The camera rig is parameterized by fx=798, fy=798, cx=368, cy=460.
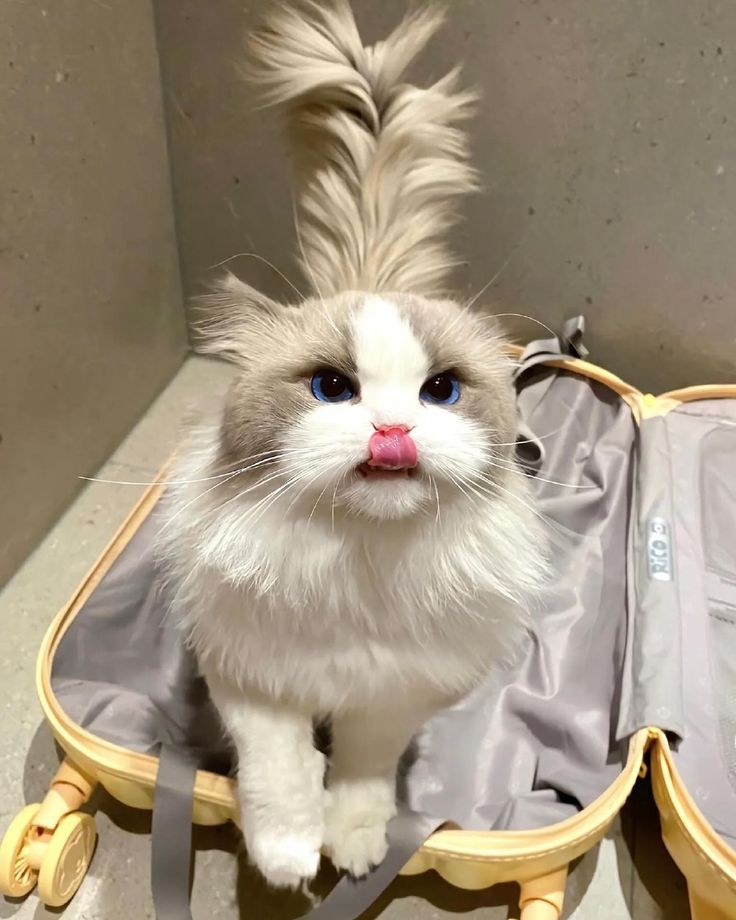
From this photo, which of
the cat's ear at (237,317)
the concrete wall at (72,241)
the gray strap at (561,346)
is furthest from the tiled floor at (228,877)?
the gray strap at (561,346)

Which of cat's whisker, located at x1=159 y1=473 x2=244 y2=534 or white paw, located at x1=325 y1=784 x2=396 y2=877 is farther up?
cat's whisker, located at x1=159 y1=473 x2=244 y2=534

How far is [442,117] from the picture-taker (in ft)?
3.41

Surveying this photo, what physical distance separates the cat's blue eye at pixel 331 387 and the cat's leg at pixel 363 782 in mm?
385

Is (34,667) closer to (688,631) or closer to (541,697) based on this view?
(541,697)

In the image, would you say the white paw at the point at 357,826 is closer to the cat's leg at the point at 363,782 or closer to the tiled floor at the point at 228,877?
the cat's leg at the point at 363,782

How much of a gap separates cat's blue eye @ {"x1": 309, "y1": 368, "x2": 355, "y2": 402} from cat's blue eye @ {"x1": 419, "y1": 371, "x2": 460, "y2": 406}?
7 cm

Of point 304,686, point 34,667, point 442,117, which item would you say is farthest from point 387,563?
point 34,667

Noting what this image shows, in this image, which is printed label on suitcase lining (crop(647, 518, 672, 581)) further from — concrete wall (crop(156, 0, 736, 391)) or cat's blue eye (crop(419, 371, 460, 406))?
cat's blue eye (crop(419, 371, 460, 406))

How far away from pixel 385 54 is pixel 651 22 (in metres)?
0.47

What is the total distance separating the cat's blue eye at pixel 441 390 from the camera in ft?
2.33

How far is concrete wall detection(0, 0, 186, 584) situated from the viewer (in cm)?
115

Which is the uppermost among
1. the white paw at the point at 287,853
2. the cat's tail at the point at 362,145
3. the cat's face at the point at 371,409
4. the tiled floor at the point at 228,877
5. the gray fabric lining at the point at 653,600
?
the cat's tail at the point at 362,145

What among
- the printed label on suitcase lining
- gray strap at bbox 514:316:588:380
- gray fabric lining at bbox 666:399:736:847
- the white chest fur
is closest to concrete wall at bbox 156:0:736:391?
gray strap at bbox 514:316:588:380

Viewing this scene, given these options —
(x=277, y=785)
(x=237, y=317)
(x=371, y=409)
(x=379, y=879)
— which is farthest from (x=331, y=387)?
(x=379, y=879)
